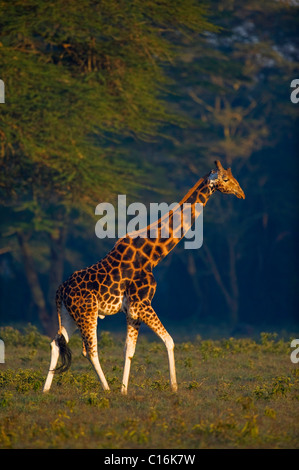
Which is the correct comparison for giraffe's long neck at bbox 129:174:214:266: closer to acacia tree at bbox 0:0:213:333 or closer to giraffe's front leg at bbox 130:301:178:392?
giraffe's front leg at bbox 130:301:178:392

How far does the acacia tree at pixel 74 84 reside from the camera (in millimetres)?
18234

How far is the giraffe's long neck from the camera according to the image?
10461 millimetres

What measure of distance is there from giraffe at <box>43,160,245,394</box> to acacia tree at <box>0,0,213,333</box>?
8407mm

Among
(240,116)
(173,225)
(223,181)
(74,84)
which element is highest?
(240,116)

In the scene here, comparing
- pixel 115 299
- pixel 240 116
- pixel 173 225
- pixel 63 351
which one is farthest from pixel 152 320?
pixel 240 116

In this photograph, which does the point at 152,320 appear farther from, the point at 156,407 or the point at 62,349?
the point at 156,407

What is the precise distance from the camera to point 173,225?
10594mm

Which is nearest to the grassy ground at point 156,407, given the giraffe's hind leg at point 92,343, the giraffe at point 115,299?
the giraffe's hind leg at point 92,343

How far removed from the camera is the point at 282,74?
31734 millimetres

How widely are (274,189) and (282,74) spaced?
4.60 meters

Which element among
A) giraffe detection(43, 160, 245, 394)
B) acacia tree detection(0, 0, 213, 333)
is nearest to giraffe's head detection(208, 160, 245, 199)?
giraffe detection(43, 160, 245, 394)

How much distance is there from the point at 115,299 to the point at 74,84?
9925 mm
